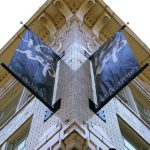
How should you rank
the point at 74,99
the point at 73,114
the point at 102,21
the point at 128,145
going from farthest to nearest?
the point at 102,21, the point at 128,145, the point at 74,99, the point at 73,114

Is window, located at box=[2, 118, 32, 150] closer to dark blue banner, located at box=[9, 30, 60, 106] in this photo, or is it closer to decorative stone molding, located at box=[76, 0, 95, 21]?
dark blue banner, located at box=[9, 30, 60, 106]

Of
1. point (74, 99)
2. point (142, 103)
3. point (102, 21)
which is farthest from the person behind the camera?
point (102, 21)

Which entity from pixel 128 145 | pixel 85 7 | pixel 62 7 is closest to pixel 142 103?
pixel 85 7

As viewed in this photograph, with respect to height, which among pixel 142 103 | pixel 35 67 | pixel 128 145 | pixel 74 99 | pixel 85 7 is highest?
pixel 35 67

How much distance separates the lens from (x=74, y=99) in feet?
30.7

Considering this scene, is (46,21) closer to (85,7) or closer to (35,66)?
(85,7)

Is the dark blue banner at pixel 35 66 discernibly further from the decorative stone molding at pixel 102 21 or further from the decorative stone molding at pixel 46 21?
the decorative stone molding at pixel 102 21

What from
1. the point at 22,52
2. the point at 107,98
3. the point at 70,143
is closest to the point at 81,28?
the point at 22,52

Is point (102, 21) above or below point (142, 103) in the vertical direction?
above

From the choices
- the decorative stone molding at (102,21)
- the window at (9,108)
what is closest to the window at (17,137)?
the window at (9,108)

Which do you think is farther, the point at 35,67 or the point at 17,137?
the point at 17,137

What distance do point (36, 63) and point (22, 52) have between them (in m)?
0.40

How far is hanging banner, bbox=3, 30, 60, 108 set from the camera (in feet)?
29.4

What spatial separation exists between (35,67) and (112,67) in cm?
156
